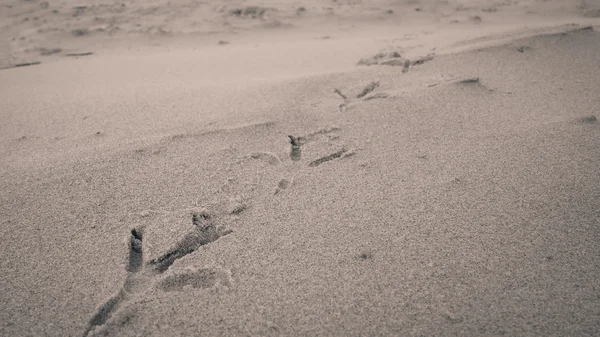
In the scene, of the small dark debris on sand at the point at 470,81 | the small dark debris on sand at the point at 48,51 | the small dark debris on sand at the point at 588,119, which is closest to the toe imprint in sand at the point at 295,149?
the small dark debris on sand at the point at 470,81

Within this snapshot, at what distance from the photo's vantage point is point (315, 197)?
1199 millimetres

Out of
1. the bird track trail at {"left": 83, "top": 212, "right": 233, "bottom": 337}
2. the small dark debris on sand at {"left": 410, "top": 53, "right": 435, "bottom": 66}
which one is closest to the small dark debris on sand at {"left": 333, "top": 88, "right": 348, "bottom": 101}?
the small dark debris on sand at {"left": 410, "top": 53, "right": 435, "bottom": 66}

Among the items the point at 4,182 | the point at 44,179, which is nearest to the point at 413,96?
the point at 44,179

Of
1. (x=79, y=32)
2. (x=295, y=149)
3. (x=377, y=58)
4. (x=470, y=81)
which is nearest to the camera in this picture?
(x=295, y=149)

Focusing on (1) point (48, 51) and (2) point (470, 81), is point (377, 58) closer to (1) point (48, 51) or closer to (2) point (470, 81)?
(2) point (470, 81)

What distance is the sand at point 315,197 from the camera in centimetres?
88

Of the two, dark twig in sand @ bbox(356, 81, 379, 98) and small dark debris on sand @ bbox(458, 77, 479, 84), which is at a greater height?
small dark debris on sand @ bbox(458, 77, 479, 84)

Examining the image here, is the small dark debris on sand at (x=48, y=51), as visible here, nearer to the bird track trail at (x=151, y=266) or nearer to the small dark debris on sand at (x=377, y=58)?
the small dark debris on sand at (x=377, y=58)

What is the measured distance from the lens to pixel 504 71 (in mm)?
1922

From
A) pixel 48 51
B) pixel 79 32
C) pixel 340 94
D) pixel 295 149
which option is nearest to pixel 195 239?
pixel 295 149

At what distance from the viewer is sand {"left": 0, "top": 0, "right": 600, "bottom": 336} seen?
0.88 metres

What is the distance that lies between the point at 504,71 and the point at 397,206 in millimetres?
1253

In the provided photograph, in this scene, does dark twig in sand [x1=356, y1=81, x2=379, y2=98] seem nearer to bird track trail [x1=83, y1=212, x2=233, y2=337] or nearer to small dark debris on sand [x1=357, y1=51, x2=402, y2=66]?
small dark debris on sand [x1=357, y1=51, x2=402, y2=66]

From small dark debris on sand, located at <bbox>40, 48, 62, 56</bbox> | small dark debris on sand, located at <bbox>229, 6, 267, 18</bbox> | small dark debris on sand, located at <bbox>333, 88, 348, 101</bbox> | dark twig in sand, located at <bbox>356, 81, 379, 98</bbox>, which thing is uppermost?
small dark debris on sand, located at <bbox>229, 6, 267, 18</bbox>
